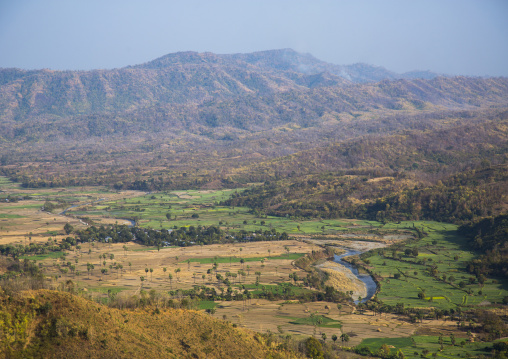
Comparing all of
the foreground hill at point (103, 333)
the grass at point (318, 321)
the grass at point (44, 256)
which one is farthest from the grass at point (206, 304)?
the grass at point (44, 256)

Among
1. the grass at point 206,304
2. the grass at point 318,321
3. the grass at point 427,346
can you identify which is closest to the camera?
the grass at point 427,346

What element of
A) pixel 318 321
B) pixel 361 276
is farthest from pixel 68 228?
pixel 318 321

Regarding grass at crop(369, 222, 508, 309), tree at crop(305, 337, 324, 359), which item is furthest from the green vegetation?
tree at crop(305, 337, 324, 359)

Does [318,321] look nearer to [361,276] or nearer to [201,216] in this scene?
[361,276]

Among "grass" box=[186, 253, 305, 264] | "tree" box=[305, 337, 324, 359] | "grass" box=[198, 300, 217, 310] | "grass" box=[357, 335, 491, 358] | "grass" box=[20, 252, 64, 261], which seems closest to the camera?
"tree" box=[305, 337, 324, 359]

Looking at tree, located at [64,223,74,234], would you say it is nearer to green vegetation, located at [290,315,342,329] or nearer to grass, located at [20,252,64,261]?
grass, located at [20,252,64,261]

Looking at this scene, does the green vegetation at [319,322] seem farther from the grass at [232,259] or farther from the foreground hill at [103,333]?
the grass at [232,259]

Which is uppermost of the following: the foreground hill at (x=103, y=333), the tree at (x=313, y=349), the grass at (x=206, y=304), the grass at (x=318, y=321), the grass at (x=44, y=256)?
the foreground hill at (x=103, y=333)

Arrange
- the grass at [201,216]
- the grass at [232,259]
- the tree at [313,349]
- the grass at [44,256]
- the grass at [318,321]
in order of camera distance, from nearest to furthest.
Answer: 1. the tree at [313,349]
2. the grass at [318,321]
3. the grass at [44,256]
4. the grass at [232,259]
5. the grass at [201,216]

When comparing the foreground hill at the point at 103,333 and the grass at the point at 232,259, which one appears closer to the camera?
the foreground hill at the point at 103,333

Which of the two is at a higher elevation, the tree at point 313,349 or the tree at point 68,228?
the tree at point 313,349
